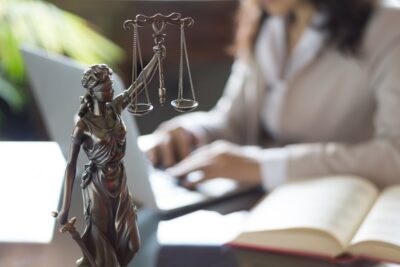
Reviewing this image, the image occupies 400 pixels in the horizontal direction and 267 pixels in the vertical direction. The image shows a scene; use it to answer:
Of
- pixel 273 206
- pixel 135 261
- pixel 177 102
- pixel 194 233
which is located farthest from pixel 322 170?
pixel 177 102

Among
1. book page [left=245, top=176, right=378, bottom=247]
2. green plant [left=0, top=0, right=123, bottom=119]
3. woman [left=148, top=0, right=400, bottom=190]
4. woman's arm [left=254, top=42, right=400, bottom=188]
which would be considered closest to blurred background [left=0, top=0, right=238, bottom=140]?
green plant [left=0, top=0, right=123, bottom=119]

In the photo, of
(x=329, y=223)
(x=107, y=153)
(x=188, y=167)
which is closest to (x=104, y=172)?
(x=107, y=153)

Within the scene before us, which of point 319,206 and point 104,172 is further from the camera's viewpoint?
point 319,206

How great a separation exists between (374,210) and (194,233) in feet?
0.99

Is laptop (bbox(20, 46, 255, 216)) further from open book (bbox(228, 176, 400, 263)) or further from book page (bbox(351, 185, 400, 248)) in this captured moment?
book page (bbox(351, 185, 400, 248))

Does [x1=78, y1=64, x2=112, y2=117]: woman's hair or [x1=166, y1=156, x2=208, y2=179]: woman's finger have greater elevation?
[x1=78, y1=64, x2=112, y2=117]: woman's hair

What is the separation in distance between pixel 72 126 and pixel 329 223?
1.35 ft

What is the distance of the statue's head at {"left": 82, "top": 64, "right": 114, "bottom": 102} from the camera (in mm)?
725

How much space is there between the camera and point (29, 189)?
1220mm

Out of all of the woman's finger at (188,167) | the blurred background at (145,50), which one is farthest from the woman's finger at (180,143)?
the blurred background at (145,50)

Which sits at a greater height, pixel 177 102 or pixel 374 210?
pixel 177 102

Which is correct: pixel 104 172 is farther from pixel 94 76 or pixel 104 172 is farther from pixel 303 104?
pixel 303 104

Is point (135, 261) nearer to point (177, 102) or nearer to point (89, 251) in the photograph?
point (89, 251)

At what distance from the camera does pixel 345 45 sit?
5.31 ft
